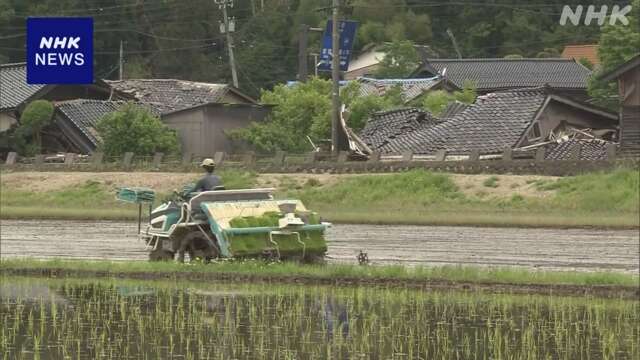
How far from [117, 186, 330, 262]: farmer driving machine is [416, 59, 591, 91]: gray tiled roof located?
4937 centimetres

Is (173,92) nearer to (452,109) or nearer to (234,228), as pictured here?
(452,109)

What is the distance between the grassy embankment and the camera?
31.9 meters

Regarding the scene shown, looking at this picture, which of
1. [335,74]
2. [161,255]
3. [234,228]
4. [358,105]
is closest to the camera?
[234,228]

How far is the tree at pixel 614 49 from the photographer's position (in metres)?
56.8

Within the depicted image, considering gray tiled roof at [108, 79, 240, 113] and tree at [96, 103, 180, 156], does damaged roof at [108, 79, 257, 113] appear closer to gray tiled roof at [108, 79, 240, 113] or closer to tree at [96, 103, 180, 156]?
gray tiled roof at [108, 79, 240, 113]

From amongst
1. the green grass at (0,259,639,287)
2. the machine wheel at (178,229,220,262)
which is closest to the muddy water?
the green grass at (0,259,639,287)

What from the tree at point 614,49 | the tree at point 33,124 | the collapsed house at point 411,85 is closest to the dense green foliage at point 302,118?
the tree at point 33,124

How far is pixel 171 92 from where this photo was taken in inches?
2450

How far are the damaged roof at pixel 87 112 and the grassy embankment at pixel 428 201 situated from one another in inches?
394

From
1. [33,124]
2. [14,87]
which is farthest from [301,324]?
[14,87]

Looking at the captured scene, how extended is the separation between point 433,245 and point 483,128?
2055cm

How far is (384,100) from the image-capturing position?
58.0 m

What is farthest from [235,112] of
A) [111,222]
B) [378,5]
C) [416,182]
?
[378,5]

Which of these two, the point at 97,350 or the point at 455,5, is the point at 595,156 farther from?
the point at 455,5
